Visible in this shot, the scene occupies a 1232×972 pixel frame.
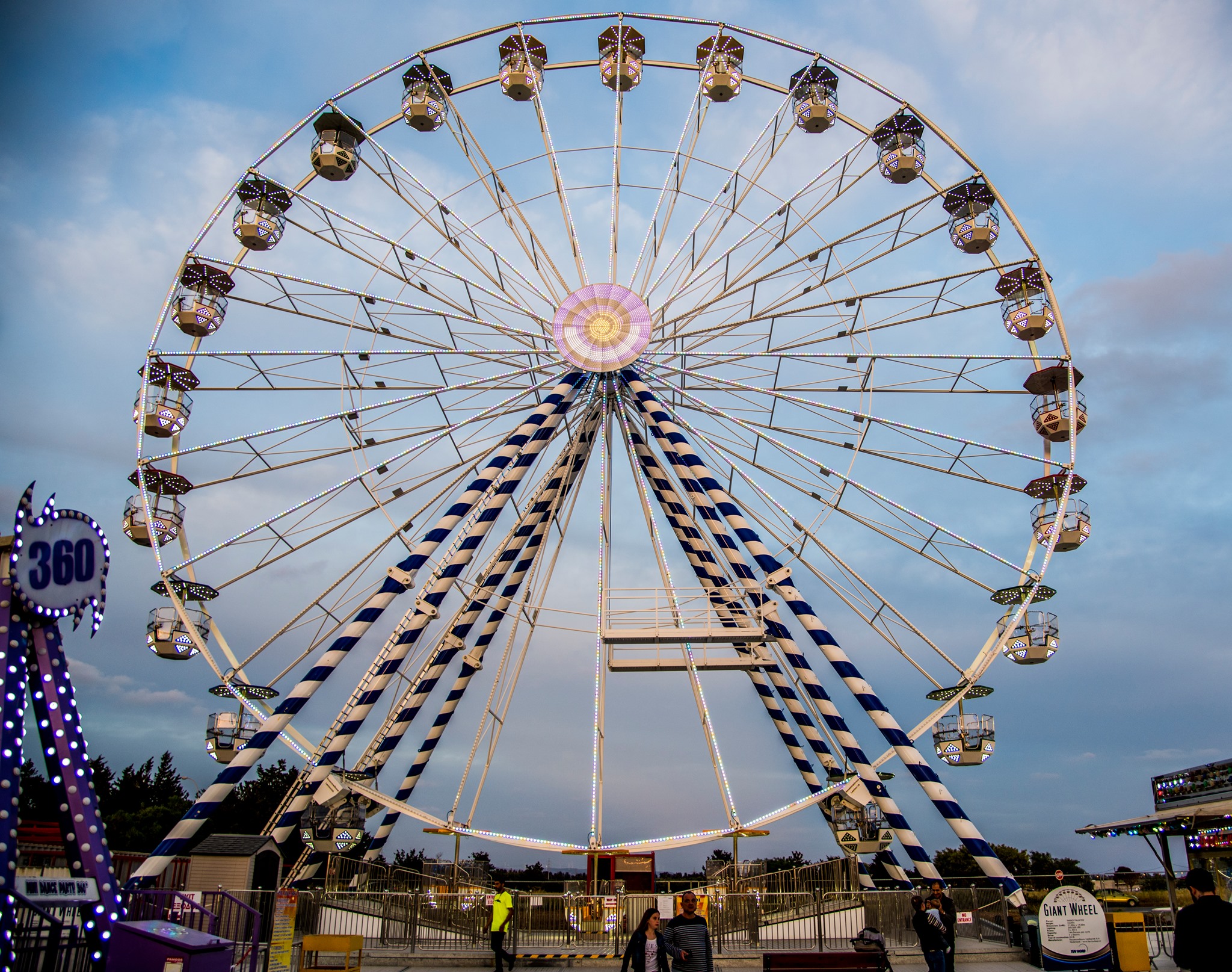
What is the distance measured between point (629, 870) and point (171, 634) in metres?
12.2

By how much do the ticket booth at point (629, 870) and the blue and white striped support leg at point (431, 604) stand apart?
269 inches

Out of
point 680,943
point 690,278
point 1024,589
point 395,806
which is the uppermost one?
point 690,278

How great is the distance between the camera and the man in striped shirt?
30.4 feet

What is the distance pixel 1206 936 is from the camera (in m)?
6.49

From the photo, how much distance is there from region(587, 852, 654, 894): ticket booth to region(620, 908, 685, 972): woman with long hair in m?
12.9

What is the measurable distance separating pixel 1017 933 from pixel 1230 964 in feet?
40.7

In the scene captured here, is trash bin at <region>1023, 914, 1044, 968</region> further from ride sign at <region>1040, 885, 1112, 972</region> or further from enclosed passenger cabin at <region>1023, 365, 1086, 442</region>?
enclosed passenger cabin at <region>1023, 365, 1086, 442</region>

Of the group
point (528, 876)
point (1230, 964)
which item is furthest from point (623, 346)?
point (528, 876)

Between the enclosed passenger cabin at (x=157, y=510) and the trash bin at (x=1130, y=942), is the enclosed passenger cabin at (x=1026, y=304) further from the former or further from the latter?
the enclosed passenger cabin at (x=157, y=510)

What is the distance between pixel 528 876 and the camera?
104 ft

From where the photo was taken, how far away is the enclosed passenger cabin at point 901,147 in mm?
21531

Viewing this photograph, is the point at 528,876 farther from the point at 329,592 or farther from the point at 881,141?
the point at 881,141

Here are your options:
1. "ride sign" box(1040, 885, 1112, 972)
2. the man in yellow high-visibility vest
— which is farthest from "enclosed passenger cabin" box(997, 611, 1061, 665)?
the man in yellow high-visibility vest

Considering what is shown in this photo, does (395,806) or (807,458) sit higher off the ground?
(807,458)
